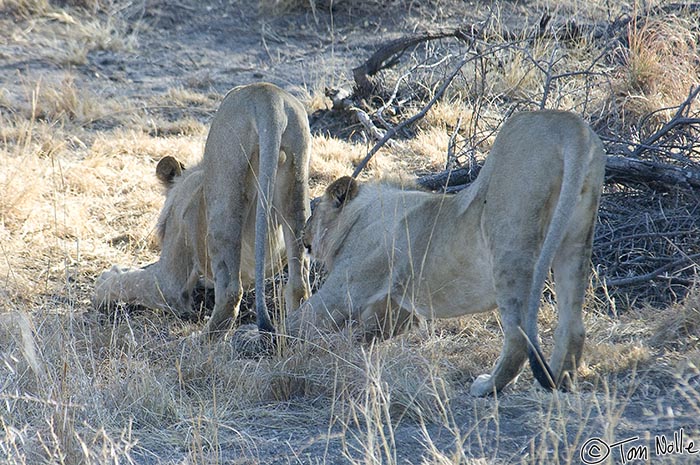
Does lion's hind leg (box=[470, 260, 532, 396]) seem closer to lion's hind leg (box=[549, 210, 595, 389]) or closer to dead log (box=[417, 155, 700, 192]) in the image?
lion's hind leg (box=[549, 210, 595, 389])

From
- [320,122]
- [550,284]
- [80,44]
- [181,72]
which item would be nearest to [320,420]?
[550,284]

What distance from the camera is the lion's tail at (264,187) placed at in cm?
438

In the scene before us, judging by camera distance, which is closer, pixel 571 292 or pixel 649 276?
pixel 571 292

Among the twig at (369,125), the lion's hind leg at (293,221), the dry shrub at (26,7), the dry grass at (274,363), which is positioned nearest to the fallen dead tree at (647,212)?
the dry grass at (274,363)

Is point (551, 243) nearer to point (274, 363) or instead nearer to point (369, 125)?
point (274, 363)

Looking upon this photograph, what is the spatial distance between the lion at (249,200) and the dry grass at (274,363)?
374mm

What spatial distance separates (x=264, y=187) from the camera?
14.5ft

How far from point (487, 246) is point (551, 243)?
0.44 m

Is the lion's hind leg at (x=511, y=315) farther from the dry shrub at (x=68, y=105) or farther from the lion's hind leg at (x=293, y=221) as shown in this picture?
the dry shrub at (x=68, y=105)

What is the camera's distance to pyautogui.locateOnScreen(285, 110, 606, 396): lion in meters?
3.65

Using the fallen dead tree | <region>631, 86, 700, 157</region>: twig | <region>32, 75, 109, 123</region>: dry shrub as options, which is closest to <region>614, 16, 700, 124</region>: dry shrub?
the fallen dead tree

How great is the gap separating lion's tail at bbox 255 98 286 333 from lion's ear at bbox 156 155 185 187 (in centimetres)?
107

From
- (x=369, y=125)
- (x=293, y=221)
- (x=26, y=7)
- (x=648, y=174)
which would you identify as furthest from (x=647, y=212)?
(x=26, y=7)

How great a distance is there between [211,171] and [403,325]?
1.13 meters
